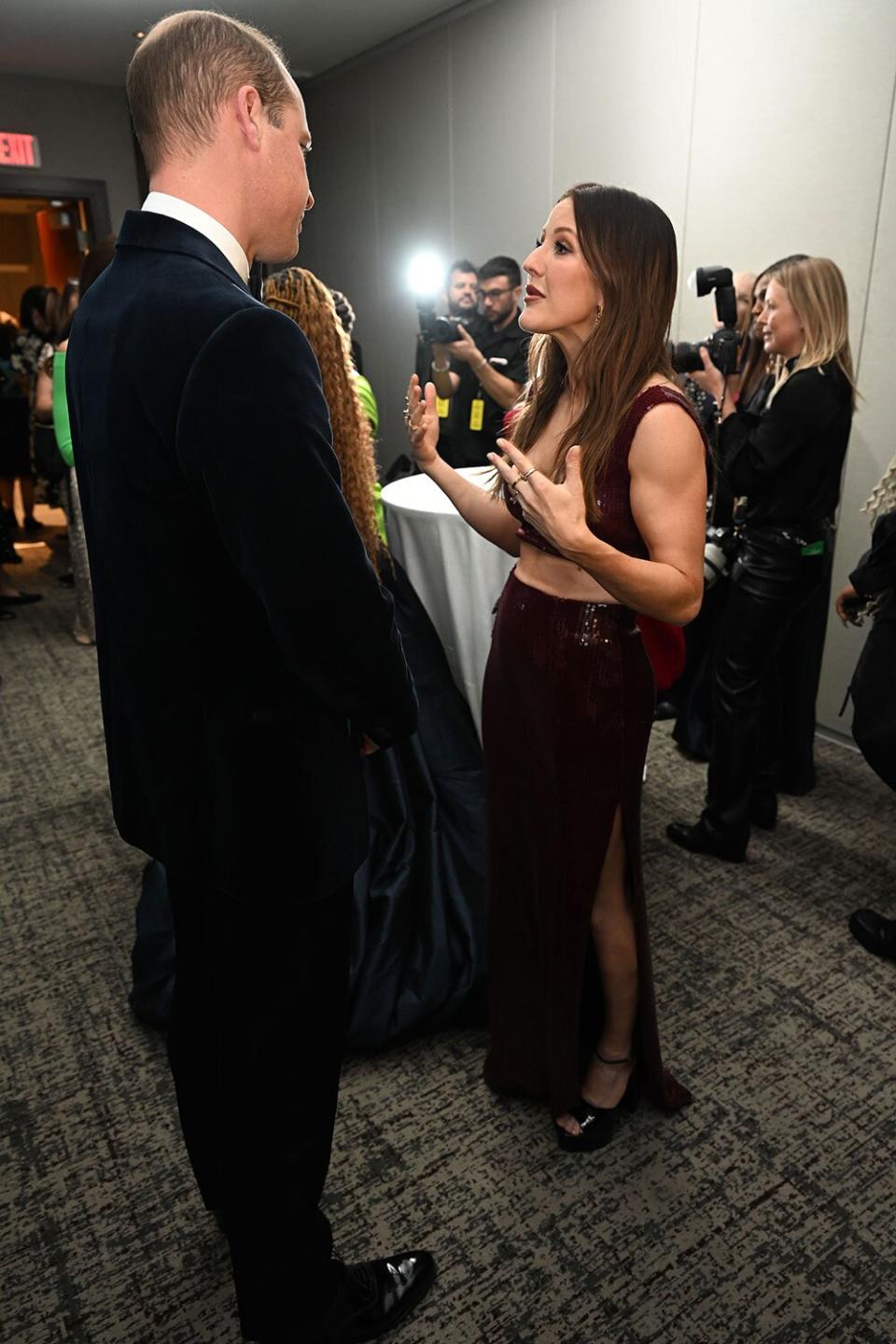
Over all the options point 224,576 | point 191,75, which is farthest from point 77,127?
point 224,576

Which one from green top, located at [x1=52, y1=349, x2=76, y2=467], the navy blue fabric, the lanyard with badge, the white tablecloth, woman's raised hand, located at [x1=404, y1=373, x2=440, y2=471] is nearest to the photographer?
woman's raised hand, located at [x1=404, y1=373, x2=440, y2=471]

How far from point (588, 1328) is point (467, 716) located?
4.21 feet

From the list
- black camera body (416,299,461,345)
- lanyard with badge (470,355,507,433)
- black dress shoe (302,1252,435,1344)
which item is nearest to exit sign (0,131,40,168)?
lanyard with badge (470,355,507,433)

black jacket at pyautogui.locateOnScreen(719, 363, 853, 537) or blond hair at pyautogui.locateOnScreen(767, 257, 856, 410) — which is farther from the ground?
blond hair at pyautogui.locateOnScreen(767, 257, 856, 410)

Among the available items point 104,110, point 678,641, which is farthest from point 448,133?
point 678,641

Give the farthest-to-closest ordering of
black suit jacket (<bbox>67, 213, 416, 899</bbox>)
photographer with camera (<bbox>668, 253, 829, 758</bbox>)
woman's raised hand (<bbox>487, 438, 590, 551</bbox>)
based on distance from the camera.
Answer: photographer with camera (<bbox>668, 253, 829, 758</bbox>) → woman's raised hand (<bbox>487, 438, 590, 551</bbox>) → black suit jacket (<bbox>67, 213, 416, 899</bbox>)

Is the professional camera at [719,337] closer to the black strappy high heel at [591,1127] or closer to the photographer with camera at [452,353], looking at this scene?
the photographer with camera at [452,353]

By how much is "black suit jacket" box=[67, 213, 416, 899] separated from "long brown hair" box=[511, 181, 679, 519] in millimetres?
551

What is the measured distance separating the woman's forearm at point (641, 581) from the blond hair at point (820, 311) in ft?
4.36

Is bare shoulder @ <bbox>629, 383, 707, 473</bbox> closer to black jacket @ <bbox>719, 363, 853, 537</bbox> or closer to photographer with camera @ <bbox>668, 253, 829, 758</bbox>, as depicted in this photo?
black jacket @ <bbox>719, 363, 853, 537</bbox>

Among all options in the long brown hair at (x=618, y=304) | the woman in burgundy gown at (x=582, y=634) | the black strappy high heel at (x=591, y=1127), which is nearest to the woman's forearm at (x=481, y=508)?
the woman in burgundy gown at (x=582, y=634)

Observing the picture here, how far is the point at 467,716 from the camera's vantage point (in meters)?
2.29

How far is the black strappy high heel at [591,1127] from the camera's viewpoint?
63.6 inches

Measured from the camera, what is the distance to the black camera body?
3420 mm
